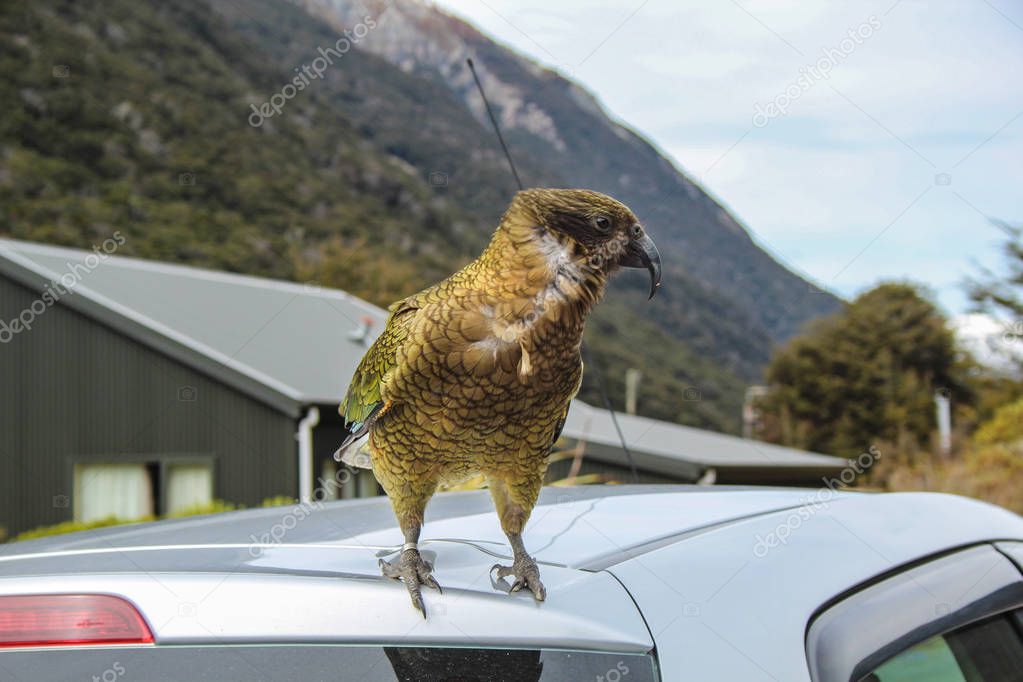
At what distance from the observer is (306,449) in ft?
47.1

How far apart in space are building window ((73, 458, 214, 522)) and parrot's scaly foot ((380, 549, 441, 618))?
13854 millimetres

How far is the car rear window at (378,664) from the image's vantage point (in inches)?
43.9

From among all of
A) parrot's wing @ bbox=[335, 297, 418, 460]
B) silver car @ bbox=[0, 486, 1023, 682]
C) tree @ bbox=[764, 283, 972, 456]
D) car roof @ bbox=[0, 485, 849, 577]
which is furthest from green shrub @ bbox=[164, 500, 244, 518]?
tree @ bbox=[764, 283, 972, 456]

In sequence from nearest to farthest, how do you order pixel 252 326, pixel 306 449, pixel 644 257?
pixel 644 257
pixel 306 449
pixel 252 326

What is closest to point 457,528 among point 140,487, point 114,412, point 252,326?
point 140,487

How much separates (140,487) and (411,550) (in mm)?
14559

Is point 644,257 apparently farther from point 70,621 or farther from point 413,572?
point 70,621

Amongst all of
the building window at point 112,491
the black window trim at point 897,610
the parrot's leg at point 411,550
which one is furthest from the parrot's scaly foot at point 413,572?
the building window at point 112,491

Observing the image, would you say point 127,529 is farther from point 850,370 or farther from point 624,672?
point 850,370

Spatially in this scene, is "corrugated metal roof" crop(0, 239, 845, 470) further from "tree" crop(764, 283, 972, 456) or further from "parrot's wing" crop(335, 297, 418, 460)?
"tree" crop(764, 283, 972, 456)

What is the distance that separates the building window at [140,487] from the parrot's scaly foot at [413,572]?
13.9 m

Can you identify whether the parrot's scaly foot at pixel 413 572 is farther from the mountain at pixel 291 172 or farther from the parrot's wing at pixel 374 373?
the mountain at pixel 291 172

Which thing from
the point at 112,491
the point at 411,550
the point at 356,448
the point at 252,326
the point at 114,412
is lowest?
the point at 411,550

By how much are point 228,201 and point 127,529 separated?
1497 inches
